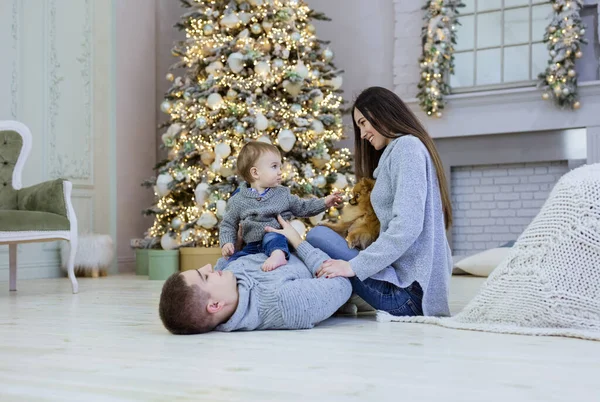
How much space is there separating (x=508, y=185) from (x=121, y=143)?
11.0ft

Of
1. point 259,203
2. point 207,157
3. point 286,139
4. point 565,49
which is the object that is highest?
point 565,49

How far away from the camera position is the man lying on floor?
90.8 inches

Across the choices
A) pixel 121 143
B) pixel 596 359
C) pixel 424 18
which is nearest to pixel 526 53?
pixel 424 18

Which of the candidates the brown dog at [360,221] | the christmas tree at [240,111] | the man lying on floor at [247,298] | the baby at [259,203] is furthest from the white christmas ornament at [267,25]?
the man lying on floor at [247,298]

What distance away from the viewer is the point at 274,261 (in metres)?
2.69

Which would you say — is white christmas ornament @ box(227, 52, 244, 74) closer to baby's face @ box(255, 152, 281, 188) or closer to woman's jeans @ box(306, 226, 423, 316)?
baby's face @ box(255, 152, 281, 188)

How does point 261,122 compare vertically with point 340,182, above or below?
above

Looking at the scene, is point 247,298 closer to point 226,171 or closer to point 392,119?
point 392,119

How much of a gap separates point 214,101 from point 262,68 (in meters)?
0.43

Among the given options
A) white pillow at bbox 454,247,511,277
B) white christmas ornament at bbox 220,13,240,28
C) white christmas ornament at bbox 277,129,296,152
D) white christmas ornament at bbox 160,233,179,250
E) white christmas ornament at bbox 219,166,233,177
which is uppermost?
white christmas ornament at bbox 220,13,240,28

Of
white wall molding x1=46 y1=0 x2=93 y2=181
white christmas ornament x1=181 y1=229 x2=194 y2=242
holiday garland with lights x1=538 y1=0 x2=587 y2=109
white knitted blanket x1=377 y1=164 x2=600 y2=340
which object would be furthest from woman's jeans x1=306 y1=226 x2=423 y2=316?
white wall molding x1=46 y1=0 x2=93 y2=181

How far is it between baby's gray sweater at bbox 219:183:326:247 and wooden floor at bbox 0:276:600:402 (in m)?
0.58

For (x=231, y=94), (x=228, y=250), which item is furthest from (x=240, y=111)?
(x=228, y=250)

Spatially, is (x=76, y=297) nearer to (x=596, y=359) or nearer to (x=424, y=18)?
(x=596, y=359)
